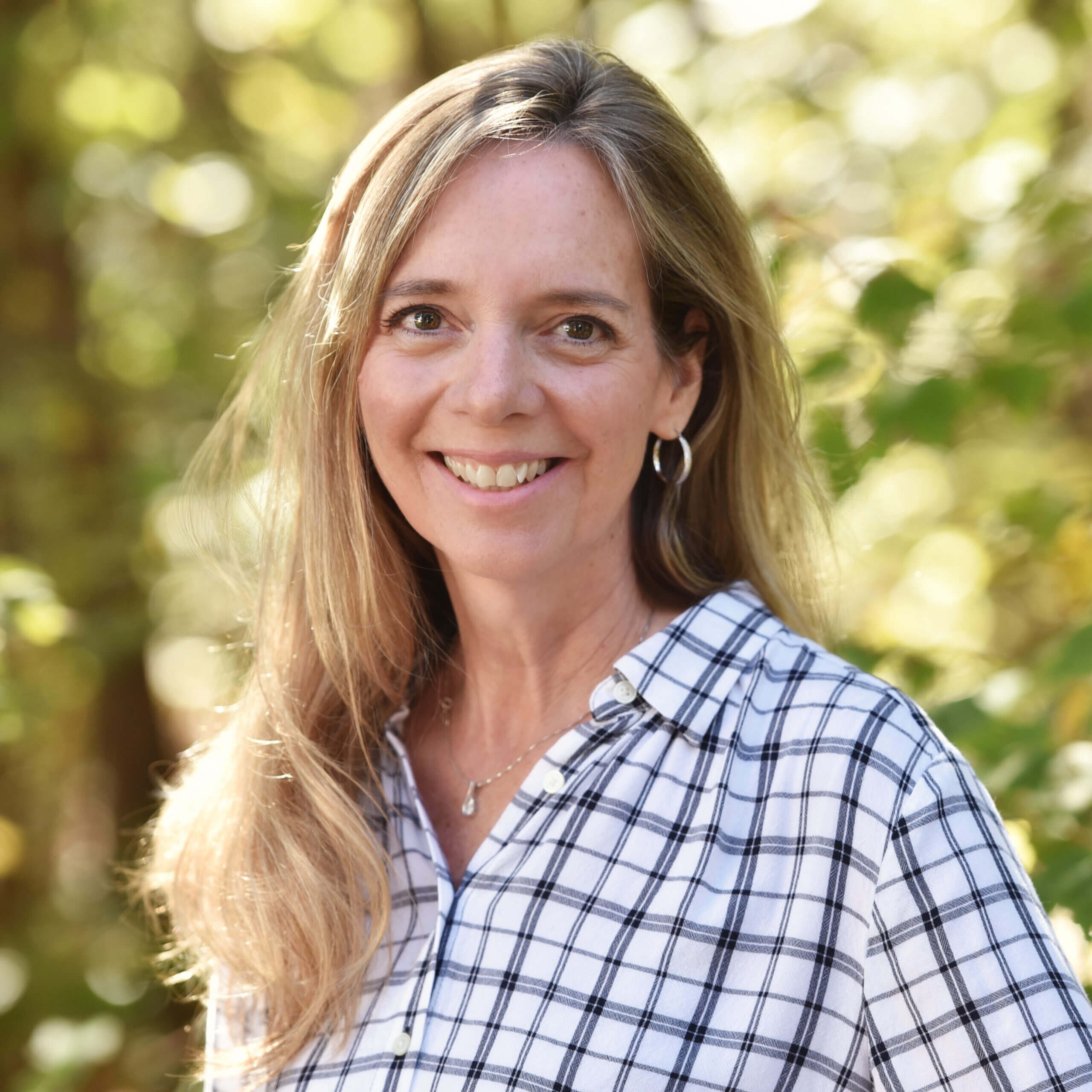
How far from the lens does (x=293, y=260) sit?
3.40m

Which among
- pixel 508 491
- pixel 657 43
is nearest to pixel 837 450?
pixel 508 491

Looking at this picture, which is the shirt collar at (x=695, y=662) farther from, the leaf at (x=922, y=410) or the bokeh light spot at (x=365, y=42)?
the bokeh light spot at (x=365, y=42)

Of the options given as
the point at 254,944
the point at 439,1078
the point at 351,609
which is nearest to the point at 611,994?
the point at 439,1078

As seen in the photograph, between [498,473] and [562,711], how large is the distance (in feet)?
1.32

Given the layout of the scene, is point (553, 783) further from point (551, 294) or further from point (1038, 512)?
point (1038, 512)

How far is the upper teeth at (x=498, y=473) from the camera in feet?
5.21

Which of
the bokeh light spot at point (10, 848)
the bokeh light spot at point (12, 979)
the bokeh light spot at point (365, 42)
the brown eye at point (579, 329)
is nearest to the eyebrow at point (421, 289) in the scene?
the brown eye at point (579, 329)

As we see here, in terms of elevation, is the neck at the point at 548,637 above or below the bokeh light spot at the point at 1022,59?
below

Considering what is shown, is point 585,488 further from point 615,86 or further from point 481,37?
point 481,37

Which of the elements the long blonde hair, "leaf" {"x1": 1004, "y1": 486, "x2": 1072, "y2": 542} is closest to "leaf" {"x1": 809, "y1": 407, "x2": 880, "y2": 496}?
the long blonde hair

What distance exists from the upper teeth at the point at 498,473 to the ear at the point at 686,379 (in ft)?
0.73

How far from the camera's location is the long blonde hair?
1.62 meters

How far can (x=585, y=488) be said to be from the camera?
1632 millimetres

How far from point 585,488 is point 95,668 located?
2306mm
